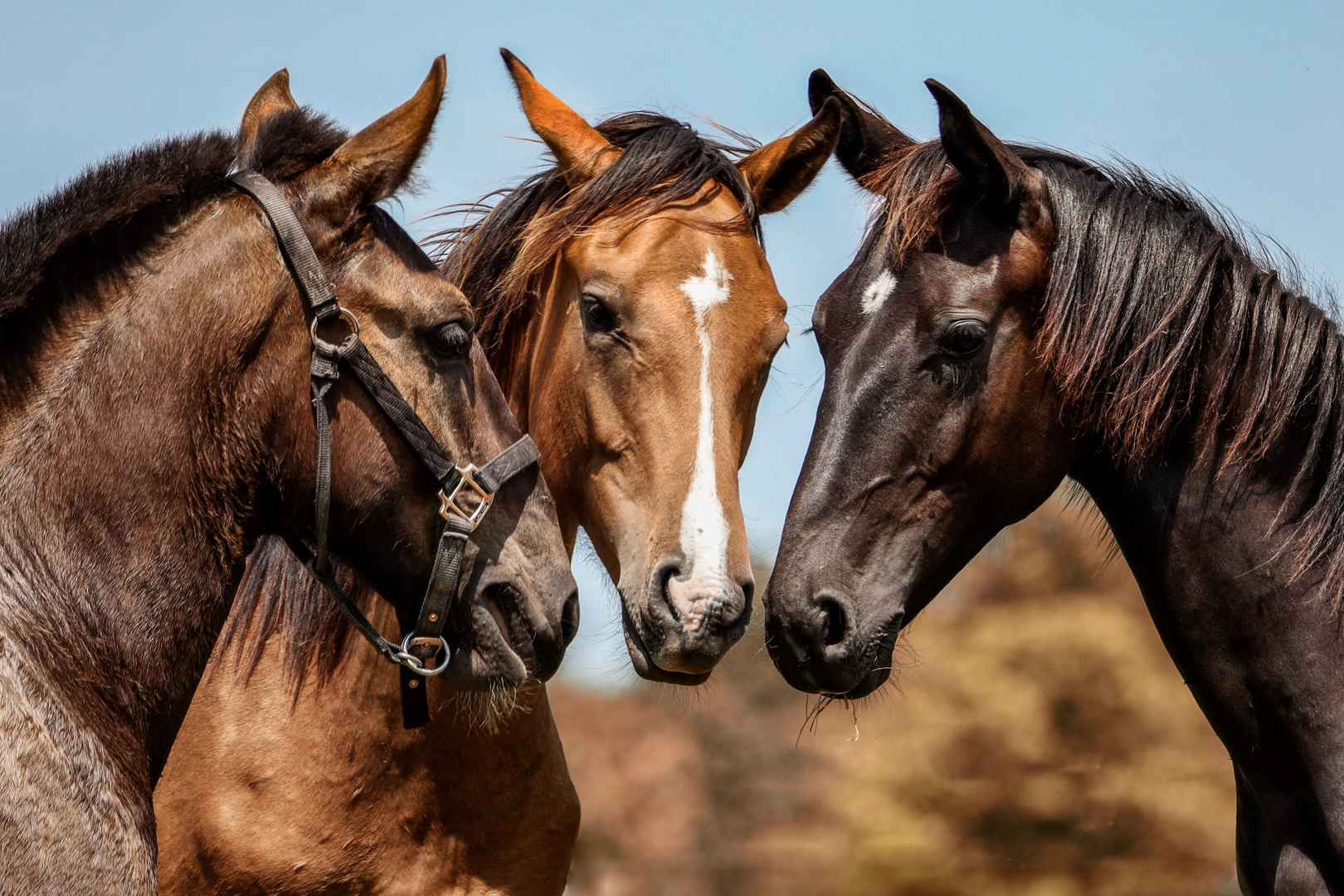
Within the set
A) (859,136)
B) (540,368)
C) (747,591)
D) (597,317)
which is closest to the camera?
(747,591)

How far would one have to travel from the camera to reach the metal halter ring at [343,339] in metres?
2.64

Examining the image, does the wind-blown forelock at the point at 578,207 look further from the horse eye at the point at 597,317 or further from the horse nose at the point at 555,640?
the horse nose at the point at 555,640

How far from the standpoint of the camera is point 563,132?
4.07 m

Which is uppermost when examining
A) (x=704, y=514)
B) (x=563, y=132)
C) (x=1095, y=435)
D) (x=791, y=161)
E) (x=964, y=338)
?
(x=563, y=132)

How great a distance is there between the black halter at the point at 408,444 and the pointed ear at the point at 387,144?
0.63 ft

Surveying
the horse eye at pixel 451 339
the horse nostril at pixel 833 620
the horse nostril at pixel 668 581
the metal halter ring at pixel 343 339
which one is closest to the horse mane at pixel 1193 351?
the horse nostril at pixel 833 620

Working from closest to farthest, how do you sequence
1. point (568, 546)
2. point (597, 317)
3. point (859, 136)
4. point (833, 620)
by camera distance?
point (833, 620) < point (597, 317) < point (568, 546) < point (859, 136)

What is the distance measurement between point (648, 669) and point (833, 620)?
557mm

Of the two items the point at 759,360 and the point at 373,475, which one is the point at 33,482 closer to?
the point at 373,475

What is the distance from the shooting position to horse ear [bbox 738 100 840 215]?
419 centimetres

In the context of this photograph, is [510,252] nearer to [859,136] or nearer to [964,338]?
[859,136]

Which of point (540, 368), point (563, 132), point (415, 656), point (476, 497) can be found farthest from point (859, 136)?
point (415, 656)

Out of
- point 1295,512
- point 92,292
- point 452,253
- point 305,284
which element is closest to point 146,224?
point 92,292

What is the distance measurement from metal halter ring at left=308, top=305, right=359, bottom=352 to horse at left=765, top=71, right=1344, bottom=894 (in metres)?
1.42
